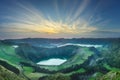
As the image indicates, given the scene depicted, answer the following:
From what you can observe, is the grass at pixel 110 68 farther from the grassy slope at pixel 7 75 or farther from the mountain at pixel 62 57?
the grassy slope at pixel 7 75

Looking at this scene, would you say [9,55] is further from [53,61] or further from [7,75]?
[53,61]

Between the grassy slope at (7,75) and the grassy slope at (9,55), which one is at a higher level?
the grassy slope at (9,55)

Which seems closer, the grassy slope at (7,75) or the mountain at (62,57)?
the grassy slope at (7,75)

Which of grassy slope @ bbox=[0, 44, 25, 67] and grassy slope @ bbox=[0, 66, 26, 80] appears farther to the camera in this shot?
grassy slope @ bbox=[0, 44, 25, 67]

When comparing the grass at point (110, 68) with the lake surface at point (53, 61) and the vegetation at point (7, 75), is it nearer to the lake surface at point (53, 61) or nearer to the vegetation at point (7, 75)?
the lake surface at point (53, 61)

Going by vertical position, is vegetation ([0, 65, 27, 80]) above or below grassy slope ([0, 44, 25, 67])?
below

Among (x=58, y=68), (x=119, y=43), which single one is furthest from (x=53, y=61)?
(x=119, y=43)

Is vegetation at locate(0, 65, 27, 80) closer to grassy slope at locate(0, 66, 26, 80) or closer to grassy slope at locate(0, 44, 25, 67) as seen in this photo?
grassy slope at locate(0, 66, 26, 80)

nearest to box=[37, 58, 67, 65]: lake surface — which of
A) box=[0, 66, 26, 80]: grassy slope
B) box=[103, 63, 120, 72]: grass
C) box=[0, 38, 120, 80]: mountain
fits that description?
box=[0, 38, 120, 80]: mountain

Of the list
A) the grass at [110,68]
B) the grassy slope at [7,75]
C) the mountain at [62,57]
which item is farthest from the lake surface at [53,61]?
the grass at [110,68]

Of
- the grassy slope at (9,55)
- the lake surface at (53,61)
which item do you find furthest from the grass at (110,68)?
the grassy slope at (9,55)

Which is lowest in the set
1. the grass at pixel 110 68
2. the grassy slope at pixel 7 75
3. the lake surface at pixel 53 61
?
the grassy slope at pixel 7 75

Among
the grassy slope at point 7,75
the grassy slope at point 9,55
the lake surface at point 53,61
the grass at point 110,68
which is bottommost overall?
the grassy slope at point 7,75
